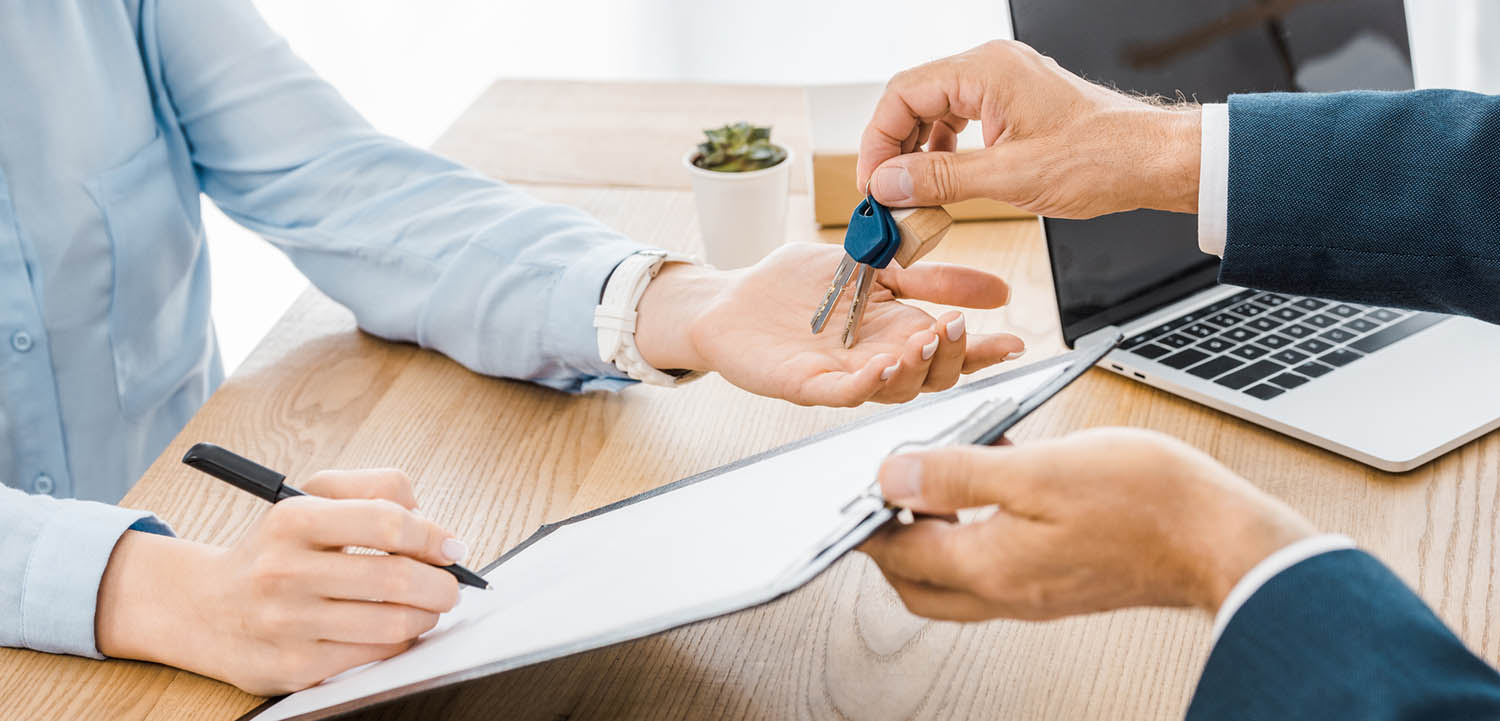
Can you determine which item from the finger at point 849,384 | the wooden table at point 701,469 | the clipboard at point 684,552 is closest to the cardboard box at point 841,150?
the wooden table at point 701,469

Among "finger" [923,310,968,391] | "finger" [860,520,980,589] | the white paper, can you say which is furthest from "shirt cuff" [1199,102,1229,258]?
"finger" [860,520,980,589]

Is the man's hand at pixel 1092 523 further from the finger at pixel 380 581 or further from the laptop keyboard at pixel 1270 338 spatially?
the laptop keyboard at pixel 1270 338

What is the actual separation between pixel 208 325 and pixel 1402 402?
1.25 meters

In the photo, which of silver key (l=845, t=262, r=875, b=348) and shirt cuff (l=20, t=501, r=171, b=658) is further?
silver key (l=845, t=262, r=875, b=348)

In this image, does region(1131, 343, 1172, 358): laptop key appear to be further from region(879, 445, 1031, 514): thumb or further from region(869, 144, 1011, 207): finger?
region(879, 445, 1031, 514): thumb

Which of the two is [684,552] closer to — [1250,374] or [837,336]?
[837,336]

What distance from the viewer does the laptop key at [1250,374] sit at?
3.01 feet

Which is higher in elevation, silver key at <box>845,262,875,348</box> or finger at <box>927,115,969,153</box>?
finger at <box>927,115,969,153</box>

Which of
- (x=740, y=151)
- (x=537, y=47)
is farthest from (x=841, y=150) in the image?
(x=537, y=47)

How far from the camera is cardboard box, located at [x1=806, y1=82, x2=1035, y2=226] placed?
1.23 meters

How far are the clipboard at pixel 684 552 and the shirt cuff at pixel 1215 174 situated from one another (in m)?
0.31

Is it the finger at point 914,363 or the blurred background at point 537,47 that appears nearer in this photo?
the finger at point 914,363

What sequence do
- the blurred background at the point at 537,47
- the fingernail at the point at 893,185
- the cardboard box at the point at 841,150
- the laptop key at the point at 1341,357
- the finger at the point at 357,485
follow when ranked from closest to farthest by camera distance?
the finger at the point at 357,485 < the fingernail at the point at 893,185 < the laptop key at the point at 1341,357 < the cardboard box at the point at 841,150 < the blurred background at the point at 537,47

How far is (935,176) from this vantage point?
846 mm
